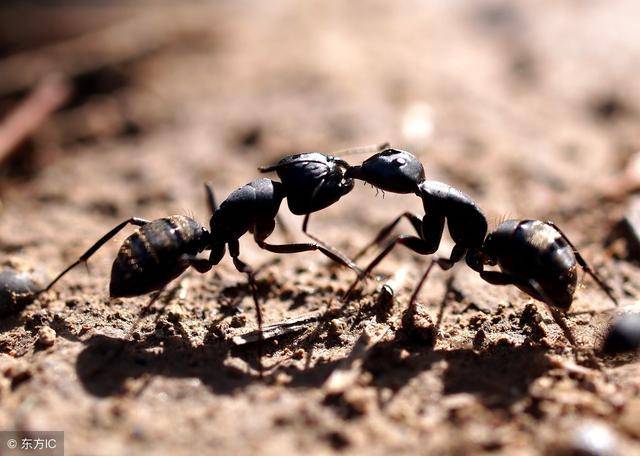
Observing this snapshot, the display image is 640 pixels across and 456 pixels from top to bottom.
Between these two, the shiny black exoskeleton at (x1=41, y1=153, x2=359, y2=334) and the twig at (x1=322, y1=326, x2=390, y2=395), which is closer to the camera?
the twig at (x1=322, y1=326, x2=390, y2=395)

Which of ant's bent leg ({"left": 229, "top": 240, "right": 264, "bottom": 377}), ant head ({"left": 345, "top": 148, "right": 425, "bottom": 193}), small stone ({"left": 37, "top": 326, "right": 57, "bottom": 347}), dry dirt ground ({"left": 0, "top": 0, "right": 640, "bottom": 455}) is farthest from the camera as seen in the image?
ant head ({"left": 345, "top": 148, "right": 425, "bottom": 193})

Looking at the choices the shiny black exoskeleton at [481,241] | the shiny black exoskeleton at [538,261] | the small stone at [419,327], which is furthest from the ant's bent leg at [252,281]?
the shiny black exoskeleton at [538,261]

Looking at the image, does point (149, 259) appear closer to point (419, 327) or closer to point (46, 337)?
point (46, 337)

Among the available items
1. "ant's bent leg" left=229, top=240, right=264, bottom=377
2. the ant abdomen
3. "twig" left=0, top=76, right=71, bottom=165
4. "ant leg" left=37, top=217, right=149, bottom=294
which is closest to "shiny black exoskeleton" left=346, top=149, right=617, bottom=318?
"ant's bent leg" left=229, top=240, right=264, bottom=377

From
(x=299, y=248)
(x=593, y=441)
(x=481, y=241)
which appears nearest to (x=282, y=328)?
(x=299, y=248)

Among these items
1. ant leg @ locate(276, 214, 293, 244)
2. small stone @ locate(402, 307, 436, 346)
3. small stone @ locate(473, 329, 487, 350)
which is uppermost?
ant leg @ locate(276, 214, 293, 244)

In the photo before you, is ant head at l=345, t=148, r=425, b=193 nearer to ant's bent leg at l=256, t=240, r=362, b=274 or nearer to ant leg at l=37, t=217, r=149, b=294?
ant's bent leg at l=256, t=240, r=362, b=274

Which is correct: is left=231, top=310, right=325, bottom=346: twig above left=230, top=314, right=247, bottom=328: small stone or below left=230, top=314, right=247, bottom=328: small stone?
below

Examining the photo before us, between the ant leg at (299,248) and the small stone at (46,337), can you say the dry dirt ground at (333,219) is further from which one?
the ant leg at (299,248)
